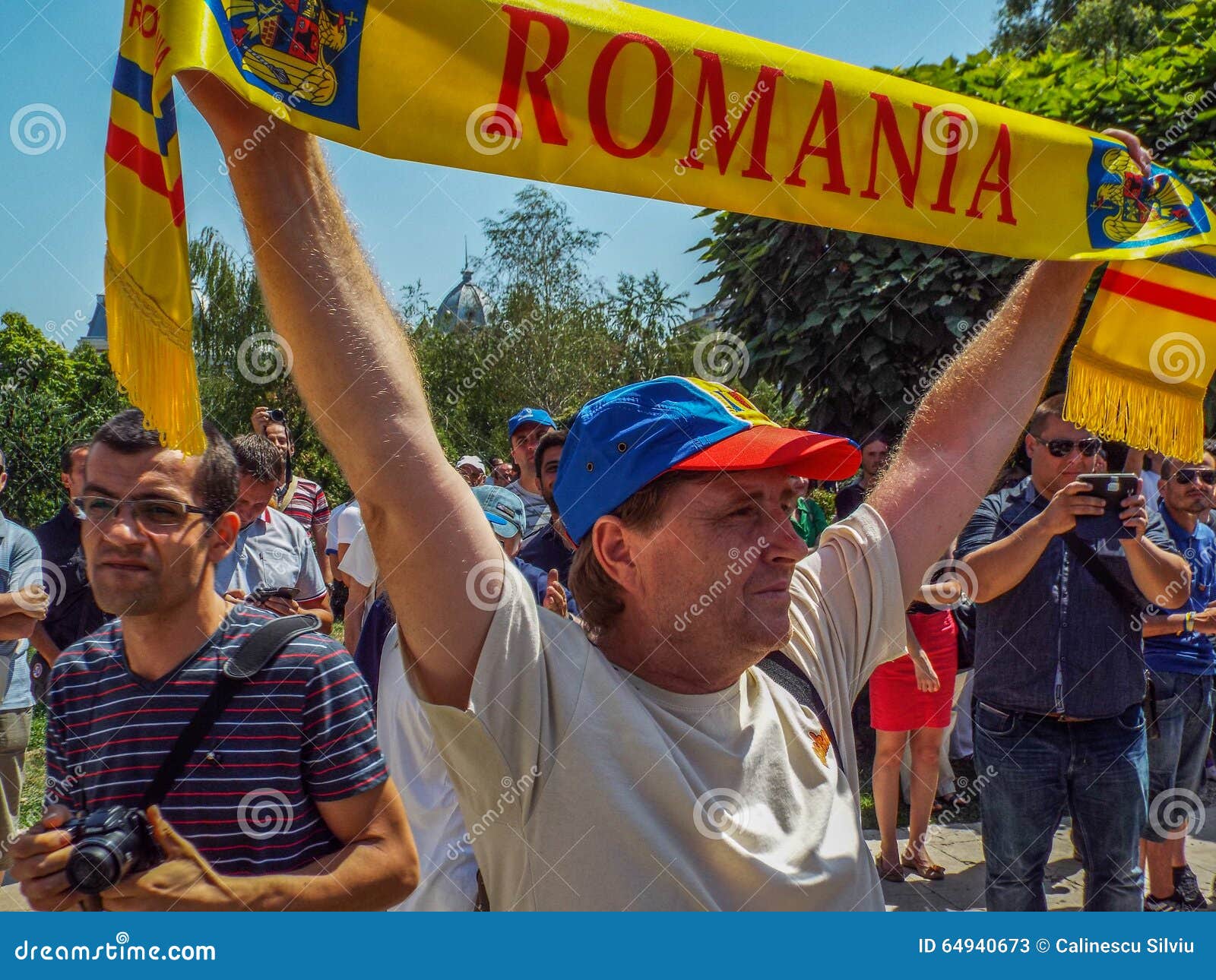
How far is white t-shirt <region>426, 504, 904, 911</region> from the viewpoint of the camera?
1.28 meters

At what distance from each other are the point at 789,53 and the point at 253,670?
5.42 feet

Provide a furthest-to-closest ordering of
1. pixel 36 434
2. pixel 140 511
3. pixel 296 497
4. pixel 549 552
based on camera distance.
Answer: pixel 36 434 < pixel 296 497 < pixel 549 552 < pixel 140 511

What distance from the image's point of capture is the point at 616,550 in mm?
1551

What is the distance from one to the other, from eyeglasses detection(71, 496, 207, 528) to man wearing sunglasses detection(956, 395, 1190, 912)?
267 centimetres

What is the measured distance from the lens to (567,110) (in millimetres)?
1745

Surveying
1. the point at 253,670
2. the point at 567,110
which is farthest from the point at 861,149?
the point at 253,670

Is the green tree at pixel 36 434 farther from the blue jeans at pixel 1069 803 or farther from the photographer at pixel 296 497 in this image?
the blue jeans at pixel 1069 803

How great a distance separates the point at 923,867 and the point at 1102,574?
204 centimetres

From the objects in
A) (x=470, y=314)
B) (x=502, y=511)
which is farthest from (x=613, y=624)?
(x=470, y=314)

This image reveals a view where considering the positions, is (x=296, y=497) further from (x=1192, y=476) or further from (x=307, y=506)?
(x=1192, y=476)

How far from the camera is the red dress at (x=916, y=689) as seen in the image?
5.00 meters

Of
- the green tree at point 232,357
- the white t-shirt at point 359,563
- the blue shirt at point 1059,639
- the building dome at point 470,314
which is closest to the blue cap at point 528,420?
the white t-shirt at point 359,563

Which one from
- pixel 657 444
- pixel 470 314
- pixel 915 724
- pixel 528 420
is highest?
pixel 470 314

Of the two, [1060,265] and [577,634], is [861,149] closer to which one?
[1060,265]
